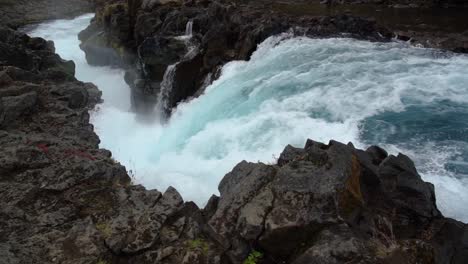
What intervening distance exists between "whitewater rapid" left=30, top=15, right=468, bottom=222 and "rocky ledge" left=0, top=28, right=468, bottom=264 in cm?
213

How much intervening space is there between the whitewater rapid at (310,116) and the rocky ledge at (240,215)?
213 centimetres

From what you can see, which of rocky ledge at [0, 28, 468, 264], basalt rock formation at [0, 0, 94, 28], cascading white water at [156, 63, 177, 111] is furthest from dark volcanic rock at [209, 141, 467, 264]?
basalt rock formation at [0, 0, 94, 28]

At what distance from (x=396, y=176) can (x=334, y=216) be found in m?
2.38

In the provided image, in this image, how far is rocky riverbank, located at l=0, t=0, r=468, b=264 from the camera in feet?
21.0

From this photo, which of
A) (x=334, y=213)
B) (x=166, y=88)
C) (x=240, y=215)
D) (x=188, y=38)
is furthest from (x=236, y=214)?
(x=188, y=38)

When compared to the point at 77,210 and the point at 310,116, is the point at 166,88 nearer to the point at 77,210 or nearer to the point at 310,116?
the point at 310,116

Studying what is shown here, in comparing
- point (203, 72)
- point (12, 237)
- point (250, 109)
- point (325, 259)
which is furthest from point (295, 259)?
point (203, 72)

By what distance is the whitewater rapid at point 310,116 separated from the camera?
11.6m

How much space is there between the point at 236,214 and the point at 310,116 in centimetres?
687

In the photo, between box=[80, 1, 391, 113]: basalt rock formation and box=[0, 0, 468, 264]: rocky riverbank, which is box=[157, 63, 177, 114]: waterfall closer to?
box=[80, 1, 391, 113]: basalt rock formation

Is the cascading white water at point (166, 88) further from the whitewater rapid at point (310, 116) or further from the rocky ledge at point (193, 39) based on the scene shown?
the whitewater rapid at point (310, 116)

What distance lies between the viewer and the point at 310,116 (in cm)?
1318

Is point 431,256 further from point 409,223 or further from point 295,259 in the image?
point 295,259

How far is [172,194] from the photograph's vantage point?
7922mm
